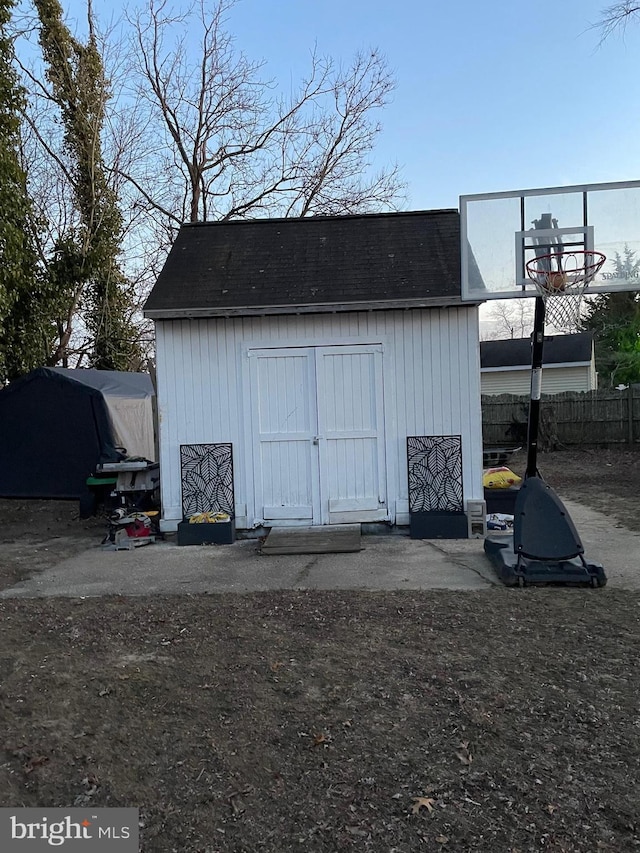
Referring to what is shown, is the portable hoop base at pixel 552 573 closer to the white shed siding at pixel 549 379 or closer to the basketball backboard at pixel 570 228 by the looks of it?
the basketball backboard at pixel 570 228

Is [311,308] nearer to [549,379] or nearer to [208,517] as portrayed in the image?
[208,517]

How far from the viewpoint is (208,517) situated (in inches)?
315

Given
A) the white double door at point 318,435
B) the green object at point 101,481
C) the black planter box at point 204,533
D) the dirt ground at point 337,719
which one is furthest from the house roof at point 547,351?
the dirt ground at point 337,719

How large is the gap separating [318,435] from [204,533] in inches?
69.8

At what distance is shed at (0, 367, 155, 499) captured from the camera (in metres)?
11.3

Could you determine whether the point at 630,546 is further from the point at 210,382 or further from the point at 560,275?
the point at 210,382

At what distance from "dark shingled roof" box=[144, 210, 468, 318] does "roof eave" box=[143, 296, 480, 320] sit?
0.01 metres

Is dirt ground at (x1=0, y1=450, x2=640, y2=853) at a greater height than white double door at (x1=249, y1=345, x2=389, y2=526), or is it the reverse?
white double door at (x1=249, y1=345, x2=389, y2=526)

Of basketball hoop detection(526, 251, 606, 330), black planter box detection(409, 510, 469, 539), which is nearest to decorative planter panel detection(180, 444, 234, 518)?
black planter box detection(409, 510, 469, 539)

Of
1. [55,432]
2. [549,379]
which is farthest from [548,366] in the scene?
[55,432]

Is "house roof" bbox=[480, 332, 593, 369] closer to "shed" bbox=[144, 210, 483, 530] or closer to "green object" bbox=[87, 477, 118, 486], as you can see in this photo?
"shed" bbox=[144, 210, 483, 530]

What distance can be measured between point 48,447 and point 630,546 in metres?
9.00

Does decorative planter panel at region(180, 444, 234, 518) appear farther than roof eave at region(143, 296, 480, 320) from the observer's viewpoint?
Yes

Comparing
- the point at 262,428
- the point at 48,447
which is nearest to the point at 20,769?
the point at 262,428
